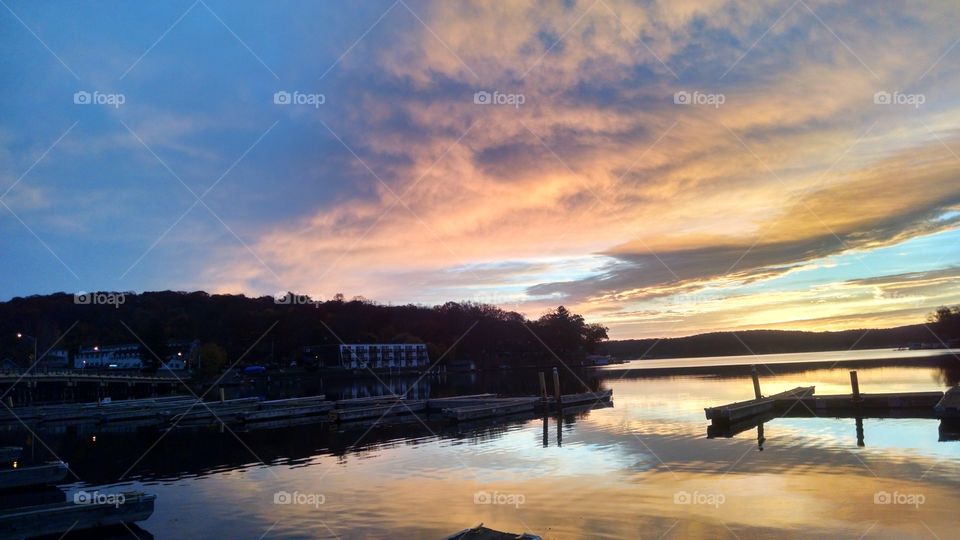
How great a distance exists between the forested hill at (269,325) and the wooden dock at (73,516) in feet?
322

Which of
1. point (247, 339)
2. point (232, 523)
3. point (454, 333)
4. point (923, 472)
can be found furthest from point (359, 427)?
point (454, 333)

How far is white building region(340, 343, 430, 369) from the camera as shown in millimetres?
142500

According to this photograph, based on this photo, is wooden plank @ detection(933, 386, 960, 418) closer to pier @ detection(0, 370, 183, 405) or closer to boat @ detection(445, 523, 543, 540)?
boat @ detection(445, 523, 543, 540)

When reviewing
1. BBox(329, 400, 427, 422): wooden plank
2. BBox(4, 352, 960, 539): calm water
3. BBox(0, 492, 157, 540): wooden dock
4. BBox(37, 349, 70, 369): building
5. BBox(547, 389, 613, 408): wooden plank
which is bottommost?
BBox(4, 352, 960, 539): calm water

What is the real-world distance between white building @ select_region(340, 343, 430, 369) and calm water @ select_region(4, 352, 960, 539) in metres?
106

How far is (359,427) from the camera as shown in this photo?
39.7 metres

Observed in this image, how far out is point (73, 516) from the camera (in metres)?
14.9

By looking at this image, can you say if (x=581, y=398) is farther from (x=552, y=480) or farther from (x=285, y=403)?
(x=552, y=480)

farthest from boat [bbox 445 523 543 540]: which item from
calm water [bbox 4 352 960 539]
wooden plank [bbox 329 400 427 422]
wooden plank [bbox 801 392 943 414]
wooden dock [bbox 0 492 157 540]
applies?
wooden plank [bbox 329 400 427 422]

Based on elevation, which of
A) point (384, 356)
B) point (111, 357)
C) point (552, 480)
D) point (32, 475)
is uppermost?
point (111, 357)

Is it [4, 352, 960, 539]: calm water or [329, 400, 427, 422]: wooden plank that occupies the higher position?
[329, 400, 427, 422]: wooden plank

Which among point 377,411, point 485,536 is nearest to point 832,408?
point 377,411

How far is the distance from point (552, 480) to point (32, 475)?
55.1 feet

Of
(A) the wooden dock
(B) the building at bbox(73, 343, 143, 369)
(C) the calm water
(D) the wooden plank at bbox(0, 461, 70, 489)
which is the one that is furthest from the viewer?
(B) the building at bbox(73, 343, 143, 369)
